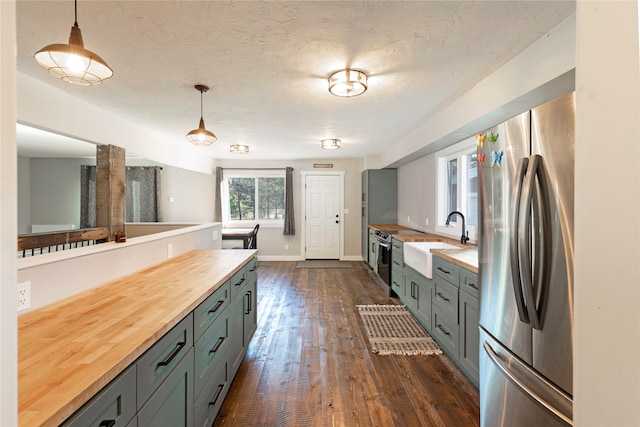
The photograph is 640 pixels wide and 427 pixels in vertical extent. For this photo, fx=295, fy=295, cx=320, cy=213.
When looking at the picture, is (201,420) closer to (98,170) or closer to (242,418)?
(242,418)

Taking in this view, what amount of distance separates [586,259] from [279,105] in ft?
9.69

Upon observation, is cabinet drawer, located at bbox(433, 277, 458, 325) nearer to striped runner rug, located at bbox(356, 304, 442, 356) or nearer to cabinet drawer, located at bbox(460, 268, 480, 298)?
cabinet drawer, located at bbox(460, 268, 480, 298)

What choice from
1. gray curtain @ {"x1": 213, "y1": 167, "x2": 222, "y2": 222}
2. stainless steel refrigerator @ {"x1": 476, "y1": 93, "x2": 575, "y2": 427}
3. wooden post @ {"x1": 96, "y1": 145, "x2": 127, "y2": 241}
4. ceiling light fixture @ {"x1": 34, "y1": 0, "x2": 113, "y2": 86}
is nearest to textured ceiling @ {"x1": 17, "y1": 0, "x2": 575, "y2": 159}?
ceiling light fixture @ {"x1": 34, "y1": 0, "x2": 113, "y2": 86}

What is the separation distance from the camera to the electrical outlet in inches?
53.3

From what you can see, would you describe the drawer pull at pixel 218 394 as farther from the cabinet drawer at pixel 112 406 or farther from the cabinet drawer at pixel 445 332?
the cabinet drawer at pixel 445 332

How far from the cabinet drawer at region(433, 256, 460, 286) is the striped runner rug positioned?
708mm

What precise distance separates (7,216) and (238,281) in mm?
1860

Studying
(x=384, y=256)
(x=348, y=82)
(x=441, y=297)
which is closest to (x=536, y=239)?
(x=441, y=297)

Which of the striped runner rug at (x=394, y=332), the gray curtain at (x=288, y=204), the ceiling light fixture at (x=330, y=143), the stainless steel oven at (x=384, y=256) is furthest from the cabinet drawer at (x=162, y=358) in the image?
the gray curtain at (x=288, y=204)

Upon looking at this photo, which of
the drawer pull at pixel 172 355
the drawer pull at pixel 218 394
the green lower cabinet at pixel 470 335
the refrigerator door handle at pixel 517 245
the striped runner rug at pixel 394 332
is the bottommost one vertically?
the striped runner rug at pixel 394 332

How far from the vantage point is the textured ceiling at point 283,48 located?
1.56m

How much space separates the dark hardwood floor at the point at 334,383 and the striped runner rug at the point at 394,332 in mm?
98

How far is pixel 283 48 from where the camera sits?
76.5 inches

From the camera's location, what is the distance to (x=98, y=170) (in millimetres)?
2844
